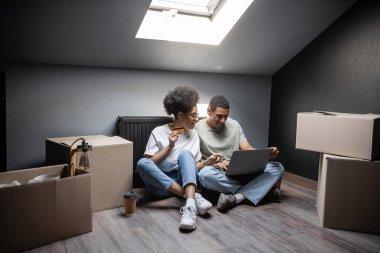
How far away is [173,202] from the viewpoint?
2314 millimetres

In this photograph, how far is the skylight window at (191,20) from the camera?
8.38ft

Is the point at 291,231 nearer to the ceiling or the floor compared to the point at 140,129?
nearer to the floor

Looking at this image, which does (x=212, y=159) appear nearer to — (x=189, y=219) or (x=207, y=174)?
(x=207, y=174)

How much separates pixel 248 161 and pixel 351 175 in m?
0.62

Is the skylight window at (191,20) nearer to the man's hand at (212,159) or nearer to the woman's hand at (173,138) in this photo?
the woman's hand at (173,138)

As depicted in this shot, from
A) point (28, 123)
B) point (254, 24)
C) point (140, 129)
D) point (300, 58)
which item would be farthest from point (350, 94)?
point (28, 123)

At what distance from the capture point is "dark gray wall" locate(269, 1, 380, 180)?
2.51 m

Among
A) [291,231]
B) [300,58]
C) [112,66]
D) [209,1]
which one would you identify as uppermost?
[209,1]

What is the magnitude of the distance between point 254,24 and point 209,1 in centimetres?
43

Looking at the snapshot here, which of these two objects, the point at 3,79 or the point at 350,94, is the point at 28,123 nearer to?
the point at 3,79

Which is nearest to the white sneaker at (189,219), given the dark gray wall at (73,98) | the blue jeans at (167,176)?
the blue jeans at (167,176)

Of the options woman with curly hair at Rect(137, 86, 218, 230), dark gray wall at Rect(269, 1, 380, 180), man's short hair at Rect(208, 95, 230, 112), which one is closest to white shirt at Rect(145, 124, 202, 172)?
woman with curly hair at Rect(137, 86, 218, 230)

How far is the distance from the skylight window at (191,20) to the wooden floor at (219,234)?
1296 millimetres

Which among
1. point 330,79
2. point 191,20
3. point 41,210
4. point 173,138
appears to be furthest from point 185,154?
point 330,79
